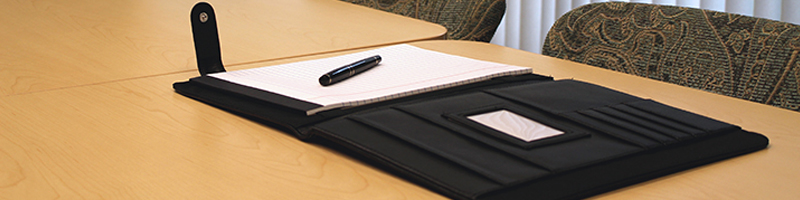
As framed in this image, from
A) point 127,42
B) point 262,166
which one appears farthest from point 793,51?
point 127,42

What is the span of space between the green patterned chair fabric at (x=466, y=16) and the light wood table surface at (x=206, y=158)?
695mm

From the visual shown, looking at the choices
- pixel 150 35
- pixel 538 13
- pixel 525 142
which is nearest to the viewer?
pixel 525 142

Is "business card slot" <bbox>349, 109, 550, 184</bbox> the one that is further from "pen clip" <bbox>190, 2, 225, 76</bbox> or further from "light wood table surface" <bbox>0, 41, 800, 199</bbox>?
"pen clip" <bbox>190, 2, 225, 76</bbox>

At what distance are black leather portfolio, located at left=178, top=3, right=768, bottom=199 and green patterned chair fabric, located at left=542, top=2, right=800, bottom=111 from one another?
10.8 inches

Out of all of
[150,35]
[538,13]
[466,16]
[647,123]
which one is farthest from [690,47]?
[538,13]

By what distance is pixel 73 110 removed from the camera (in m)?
0.80

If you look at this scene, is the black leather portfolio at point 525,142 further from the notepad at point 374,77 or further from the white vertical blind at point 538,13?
the white vertical blind at point 538,13

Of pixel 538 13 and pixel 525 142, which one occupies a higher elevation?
pixel 525 142

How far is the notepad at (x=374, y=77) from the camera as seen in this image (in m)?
0.76

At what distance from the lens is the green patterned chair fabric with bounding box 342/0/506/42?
1.54 m

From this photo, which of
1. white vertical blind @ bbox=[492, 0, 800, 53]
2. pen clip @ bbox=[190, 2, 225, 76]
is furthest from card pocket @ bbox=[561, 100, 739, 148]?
white vertical blind @ bbox=[492, 0, 800, 53]

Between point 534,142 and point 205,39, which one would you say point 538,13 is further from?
point 534,142

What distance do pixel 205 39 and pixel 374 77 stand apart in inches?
10.5

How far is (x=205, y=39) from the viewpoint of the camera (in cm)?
94
